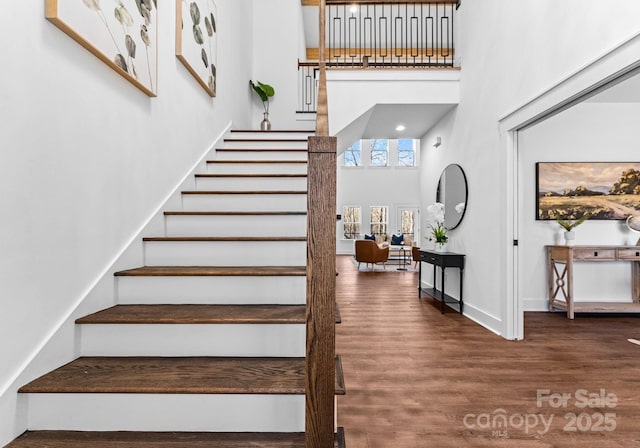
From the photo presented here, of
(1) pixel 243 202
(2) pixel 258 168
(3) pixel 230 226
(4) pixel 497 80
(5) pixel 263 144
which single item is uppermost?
(4) pixel 497 80

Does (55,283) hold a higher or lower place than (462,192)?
lower

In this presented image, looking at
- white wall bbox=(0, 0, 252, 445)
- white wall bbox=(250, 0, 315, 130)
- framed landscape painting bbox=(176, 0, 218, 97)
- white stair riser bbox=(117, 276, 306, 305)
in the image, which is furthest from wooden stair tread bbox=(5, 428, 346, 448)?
white wall bbox=(250, 0, 315, 130)

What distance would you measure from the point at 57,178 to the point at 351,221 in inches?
493

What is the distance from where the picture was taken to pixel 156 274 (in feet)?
6.89

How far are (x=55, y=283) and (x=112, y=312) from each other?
1.11 ft

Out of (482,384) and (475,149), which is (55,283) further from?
(475,149)

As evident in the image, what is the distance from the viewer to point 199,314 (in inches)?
73.8

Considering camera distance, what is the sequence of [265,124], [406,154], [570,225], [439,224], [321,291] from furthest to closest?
[406,154]
[265,124]
[439,224]
[570,225]
[321,291]

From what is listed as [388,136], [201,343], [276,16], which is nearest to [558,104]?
[201,343]

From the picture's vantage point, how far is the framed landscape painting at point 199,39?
305cm

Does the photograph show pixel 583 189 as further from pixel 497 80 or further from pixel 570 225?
pixel 497 80

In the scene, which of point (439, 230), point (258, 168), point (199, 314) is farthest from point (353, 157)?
point (199, 314)

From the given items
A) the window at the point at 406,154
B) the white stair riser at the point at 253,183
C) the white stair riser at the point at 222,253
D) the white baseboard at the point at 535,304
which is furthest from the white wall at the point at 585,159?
the window at the point at 406,154

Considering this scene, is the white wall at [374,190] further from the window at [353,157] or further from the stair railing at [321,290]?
the stair railing at [321,290]
